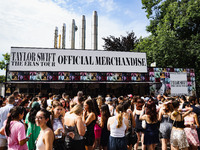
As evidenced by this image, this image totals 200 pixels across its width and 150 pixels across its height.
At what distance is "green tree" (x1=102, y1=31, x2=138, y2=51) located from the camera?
3053 cm

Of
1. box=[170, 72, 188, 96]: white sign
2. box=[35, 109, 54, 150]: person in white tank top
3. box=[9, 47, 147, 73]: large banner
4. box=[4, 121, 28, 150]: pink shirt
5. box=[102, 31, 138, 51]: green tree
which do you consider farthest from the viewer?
box=[102, 31, 138, 51]: green tree

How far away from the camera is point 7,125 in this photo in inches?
107

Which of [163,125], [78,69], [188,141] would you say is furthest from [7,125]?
[78,69]

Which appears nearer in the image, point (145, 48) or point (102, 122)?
point (102, 122)

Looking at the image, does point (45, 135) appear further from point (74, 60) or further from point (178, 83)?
point (178, 83)

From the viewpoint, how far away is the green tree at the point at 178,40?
19.0m

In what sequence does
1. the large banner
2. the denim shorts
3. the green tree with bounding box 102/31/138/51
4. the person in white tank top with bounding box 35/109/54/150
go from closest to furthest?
the person in white tank top with bounding box 35/109/54/150 → the denim shorts → the large banner → the green tree with bounding box 102/31/138/51

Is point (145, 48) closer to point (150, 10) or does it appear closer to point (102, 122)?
point (150, 10)

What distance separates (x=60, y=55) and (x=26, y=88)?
483 cm

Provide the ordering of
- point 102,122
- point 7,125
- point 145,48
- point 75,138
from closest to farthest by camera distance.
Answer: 1. point 7,125
2. point 75,138
3. point 102,122
4. point 145,48

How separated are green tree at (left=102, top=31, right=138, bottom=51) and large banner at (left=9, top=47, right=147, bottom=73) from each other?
14130 mm

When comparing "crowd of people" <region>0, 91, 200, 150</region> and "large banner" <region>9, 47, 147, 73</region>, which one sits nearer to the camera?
"crowd of people" <region>0, 91, 200, 150</region>

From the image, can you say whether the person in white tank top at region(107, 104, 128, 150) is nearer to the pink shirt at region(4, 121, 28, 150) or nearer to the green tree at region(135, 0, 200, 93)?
the pink shirt at region(4, 121, 28, 150)

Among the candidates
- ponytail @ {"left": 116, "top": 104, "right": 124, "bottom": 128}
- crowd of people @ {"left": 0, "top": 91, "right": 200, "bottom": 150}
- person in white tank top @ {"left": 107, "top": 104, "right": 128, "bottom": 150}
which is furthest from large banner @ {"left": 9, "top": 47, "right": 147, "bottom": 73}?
person in white tank top @ {"left": 107, "top": 104, "right": 128, "bottom": 150}
